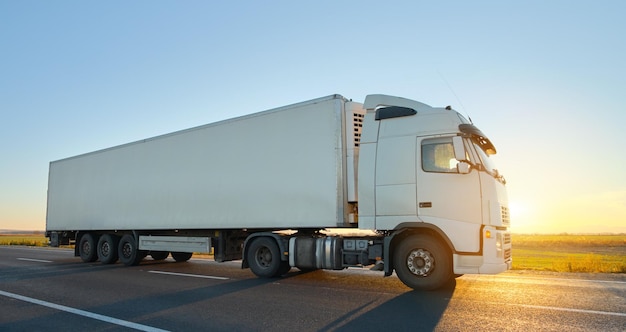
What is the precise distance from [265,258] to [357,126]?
3785 mm

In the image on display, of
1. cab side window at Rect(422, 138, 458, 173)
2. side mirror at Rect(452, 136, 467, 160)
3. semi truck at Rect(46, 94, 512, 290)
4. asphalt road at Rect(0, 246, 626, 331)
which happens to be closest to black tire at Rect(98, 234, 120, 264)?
semi truck at Rect(46, 94, 512, 290)

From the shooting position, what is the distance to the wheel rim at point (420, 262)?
7.67 m

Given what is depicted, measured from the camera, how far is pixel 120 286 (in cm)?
896

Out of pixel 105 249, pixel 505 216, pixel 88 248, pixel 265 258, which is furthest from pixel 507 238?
pixel 88 248

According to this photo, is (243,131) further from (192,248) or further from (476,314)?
(476,314)

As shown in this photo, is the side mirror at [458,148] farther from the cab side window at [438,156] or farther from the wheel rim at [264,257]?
the wheel rim at [264,257]

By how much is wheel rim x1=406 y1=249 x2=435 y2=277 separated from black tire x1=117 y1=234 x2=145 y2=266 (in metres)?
9.27

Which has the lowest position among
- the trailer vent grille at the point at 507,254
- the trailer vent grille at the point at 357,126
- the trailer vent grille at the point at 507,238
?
the trailer vent grille at the point at 507,254

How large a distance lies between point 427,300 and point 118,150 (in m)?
11.6

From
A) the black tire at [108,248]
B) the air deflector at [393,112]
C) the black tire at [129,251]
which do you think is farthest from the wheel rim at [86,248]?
the air deflector at [393,112]

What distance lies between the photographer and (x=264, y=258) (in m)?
10.2

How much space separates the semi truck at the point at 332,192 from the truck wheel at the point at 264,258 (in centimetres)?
3

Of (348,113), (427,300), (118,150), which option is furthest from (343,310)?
(118,150)

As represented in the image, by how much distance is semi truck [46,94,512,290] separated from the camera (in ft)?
25.1
